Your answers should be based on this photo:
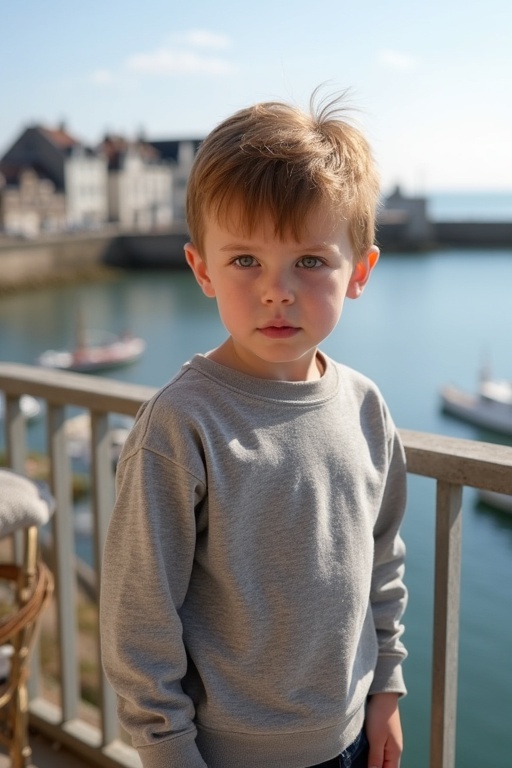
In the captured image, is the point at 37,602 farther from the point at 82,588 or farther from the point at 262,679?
the point at 82,588

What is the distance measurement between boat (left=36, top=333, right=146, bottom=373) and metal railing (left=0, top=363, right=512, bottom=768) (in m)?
23.8

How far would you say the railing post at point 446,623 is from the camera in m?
1.36

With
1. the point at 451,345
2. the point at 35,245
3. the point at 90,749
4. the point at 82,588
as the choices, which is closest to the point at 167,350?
the point at 451,345

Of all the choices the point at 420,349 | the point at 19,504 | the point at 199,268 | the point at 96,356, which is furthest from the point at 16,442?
the point at 420,349

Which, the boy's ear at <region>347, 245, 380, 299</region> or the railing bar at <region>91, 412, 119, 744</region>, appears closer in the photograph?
the boy's ear at <region>347, 245, 380, 299</region>

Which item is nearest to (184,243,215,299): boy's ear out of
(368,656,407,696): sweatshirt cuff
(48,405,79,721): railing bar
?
(368,656,407,696): sweatshirt cuff

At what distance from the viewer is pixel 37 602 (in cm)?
147

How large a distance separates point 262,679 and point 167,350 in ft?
86.0

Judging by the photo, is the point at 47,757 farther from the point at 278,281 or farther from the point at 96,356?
the point at 96,356

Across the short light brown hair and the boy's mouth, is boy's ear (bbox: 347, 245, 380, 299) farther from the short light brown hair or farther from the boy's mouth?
the boy's mouth

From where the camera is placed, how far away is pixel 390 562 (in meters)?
1.30

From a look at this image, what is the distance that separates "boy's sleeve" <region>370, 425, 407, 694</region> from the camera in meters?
1.28

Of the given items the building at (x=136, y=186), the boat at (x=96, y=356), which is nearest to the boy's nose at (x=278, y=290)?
the boat at (x=96, y=356)

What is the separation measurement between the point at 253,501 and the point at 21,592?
69cm
